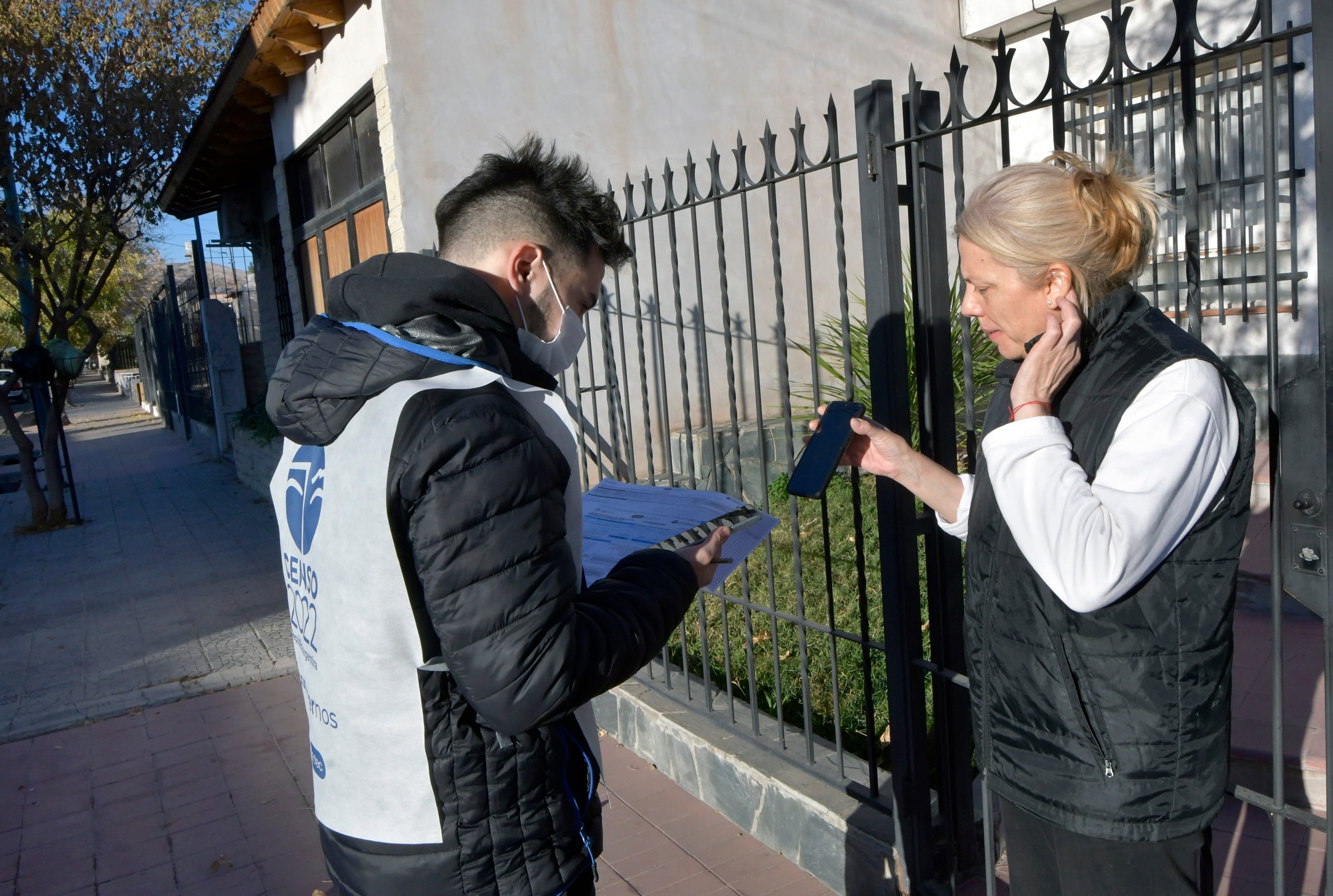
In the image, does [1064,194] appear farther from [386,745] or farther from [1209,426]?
[386,745]

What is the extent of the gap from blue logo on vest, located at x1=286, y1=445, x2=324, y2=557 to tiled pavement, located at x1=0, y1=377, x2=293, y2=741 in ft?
14.2

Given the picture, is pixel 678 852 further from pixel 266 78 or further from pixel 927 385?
pixel 266 78

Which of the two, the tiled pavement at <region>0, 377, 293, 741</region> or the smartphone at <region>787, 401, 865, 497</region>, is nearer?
the smartphone at <region>787, 401, 865, 497</region>

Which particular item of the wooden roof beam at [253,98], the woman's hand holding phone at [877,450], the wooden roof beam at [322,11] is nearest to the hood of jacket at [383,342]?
the woman's hand holding phone at [877,450]

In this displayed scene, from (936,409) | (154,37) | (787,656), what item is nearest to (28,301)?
(154,37)

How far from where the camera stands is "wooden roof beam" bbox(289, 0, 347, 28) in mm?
6957

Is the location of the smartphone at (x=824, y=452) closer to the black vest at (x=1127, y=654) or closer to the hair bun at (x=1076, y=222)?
the black vest at (x=1127, y=654)

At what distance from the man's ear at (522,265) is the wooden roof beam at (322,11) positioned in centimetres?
623

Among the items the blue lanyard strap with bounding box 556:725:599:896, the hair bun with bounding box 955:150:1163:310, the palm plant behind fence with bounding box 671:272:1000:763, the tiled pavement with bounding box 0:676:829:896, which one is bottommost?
the tiled pavement with bounding box 0:676:829:896

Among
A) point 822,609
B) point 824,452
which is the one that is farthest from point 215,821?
point 824,452

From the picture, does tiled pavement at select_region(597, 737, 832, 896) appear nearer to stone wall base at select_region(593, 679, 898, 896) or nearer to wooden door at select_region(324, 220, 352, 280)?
stone wall base at select_region(593, 679, 898, 896)

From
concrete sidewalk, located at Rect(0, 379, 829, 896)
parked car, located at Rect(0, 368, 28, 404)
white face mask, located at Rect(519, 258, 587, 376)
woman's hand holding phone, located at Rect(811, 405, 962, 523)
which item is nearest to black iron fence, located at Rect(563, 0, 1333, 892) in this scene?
woman's hand holding phone, located at Rect(811, 405, 962, 523)

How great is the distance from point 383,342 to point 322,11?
6.67 meters

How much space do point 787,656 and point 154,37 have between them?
12.3m
